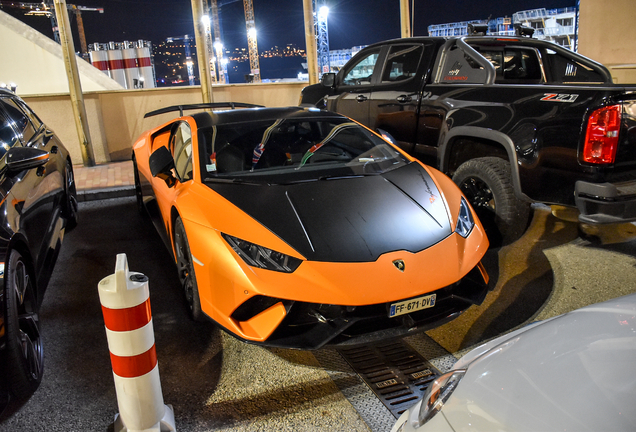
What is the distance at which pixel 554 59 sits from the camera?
18.3 ft

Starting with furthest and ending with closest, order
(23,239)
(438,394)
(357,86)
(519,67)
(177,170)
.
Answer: (357,86) → (519,67) → (177,170) → (23,239) → (438,394)

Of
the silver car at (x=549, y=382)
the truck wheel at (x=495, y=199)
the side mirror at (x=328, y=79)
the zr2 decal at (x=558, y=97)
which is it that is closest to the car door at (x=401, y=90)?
the side mirror at (x=328, y=79)

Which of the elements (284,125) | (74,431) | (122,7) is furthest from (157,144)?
(122,7)

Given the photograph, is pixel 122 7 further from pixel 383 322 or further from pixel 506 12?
pixel 383 322

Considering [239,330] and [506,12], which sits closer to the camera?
[239,330]

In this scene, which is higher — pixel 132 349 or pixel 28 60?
pixel 28 60

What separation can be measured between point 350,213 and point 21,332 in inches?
73.9

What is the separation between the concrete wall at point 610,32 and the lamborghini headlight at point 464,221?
776 centimetres

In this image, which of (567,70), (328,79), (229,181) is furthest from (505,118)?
(328,79)

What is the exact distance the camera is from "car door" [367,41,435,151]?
5.15m

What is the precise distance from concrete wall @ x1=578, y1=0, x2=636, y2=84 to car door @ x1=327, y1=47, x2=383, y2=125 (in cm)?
566

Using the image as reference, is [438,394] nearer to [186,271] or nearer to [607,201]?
[186,271]

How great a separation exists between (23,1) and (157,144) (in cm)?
4569

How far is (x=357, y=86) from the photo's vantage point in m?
6.15
